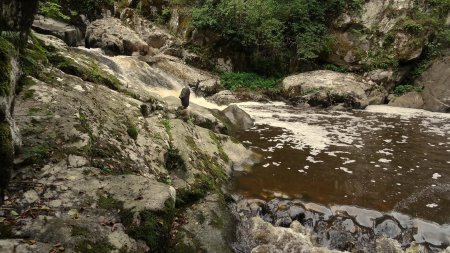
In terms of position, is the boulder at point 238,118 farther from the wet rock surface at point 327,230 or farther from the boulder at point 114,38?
the boulder at point 114,38

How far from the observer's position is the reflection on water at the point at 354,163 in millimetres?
7473

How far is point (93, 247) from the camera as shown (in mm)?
3738

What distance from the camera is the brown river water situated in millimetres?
7395

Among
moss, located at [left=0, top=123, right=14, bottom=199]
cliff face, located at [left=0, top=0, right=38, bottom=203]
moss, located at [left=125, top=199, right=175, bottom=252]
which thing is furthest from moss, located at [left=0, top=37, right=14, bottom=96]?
moss, located at [left=125, top=199, right=175, bottom=252]

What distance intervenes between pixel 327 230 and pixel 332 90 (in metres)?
14.3

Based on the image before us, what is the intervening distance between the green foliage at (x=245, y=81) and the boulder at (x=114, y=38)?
17.3 ft

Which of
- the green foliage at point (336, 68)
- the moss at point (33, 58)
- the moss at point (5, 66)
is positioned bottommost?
the green foliage at point (336, 68)

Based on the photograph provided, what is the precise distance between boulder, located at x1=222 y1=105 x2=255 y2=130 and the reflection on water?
42 cm

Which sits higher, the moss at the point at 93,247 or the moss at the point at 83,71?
the moss at the point at 83,71

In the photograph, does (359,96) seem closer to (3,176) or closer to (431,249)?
(431,249)

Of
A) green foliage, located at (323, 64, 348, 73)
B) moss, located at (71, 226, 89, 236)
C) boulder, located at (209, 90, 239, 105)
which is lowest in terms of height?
boulder, located at (209, 90, 239, 105)

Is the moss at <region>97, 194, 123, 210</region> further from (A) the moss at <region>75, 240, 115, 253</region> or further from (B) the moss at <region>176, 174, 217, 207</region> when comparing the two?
(B) the moss at <region>176, 174, 217, 207</region>

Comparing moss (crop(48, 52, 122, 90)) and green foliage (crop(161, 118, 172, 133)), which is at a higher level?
moss (crop(48, 52, 122, 90))

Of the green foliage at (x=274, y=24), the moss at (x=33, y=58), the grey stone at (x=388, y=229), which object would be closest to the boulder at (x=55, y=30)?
the green foliage at (x=274, y=24)
